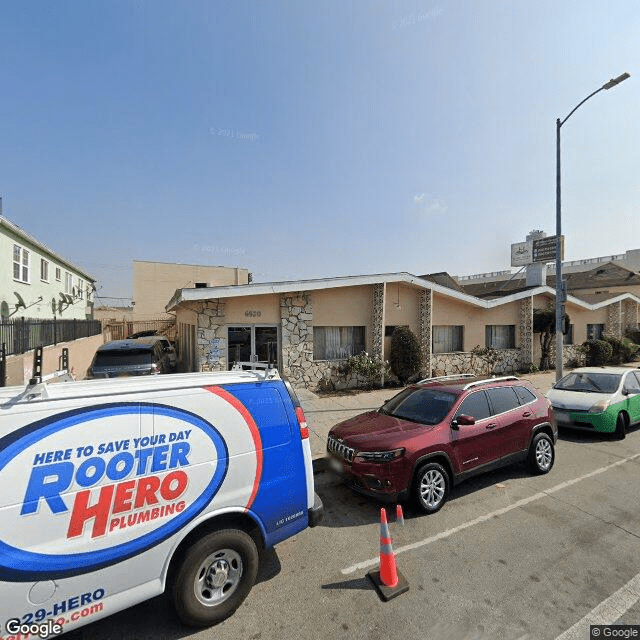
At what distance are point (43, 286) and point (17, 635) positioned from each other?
2142 cm

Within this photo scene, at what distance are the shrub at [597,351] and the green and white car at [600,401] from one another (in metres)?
11.6

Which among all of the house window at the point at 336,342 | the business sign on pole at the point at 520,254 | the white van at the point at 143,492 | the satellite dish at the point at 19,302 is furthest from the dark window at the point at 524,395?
the business sign on pole at the point at 520,254

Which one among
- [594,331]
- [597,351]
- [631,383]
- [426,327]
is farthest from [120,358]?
[594,331]

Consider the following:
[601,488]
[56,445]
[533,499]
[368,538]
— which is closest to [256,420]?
[56,445]

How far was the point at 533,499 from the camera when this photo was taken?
16.7ft

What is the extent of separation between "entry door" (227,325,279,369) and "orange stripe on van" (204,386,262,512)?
8.25 m

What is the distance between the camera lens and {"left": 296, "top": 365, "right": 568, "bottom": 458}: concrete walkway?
7.53 metres

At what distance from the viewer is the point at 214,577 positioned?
9.83 feet

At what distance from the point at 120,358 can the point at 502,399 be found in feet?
32.9

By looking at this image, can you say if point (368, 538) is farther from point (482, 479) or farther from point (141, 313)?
point (141, 313)

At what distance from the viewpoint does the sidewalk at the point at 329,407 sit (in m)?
7.48

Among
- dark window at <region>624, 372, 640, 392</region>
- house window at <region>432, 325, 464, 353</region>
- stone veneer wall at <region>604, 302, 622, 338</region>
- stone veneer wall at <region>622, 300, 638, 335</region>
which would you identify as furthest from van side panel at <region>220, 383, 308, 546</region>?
stone veneer wall at <region>622, 300, 638, 335</region>

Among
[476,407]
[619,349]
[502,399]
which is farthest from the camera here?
[619,349]

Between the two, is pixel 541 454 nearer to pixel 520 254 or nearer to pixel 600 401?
pixel 600 401
